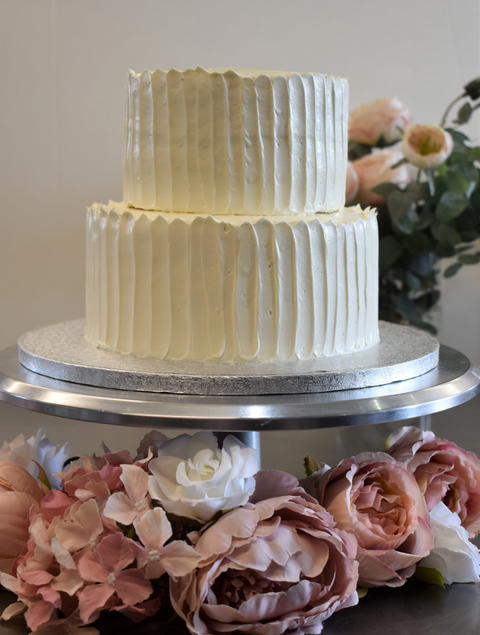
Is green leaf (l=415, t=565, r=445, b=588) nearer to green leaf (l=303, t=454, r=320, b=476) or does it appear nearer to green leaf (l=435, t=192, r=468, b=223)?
green leaf (l=303, t=454, r=320, b=476)

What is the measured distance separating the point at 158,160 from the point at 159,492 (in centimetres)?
42

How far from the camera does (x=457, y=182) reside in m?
1.71

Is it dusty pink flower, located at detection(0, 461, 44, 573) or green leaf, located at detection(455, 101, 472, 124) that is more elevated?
green leaf, located at detection(455, 101, 472, 124)

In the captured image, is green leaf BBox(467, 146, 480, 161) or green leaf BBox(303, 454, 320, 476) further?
green leaf BBox(467, 146, 480, 161)

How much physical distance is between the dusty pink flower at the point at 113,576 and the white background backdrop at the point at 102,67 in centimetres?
101

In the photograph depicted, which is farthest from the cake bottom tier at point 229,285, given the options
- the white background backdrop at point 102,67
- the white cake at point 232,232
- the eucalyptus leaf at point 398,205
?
the white background backdrop at point 102,67

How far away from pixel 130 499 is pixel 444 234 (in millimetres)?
1178

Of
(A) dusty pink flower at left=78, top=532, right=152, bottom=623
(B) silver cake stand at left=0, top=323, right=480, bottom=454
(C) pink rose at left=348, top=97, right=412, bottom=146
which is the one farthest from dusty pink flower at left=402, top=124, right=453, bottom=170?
(A) dusty pink flower at left=78, top=532, right=152, bottom=623

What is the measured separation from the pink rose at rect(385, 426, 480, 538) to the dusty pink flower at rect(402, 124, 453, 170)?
89 cm

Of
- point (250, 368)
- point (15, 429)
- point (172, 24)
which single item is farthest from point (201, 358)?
point (172, 24)

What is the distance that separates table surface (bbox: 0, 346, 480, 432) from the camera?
698mm

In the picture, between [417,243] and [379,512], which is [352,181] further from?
[379,512]

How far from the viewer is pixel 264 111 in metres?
0.90

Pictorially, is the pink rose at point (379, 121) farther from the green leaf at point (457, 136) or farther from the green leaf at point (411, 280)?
the green leaf at point (411, 280)
